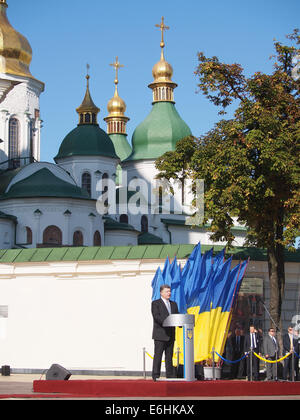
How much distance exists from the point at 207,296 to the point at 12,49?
3773 cm

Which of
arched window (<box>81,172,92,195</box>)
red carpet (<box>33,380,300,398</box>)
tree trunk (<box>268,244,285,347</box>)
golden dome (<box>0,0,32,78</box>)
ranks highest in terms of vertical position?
golden dome (<box>0,0,32,78</box>)

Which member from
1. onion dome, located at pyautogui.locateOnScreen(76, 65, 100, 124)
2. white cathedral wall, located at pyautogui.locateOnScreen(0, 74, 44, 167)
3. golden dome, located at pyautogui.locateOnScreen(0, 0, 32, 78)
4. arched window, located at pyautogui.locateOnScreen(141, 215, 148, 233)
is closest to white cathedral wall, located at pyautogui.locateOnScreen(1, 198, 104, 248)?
white cathedral wall, located at pyautogui.locateOnScreen(0, 74, 44, 167)

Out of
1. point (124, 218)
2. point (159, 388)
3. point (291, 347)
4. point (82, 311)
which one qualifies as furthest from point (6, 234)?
point (159, 388)

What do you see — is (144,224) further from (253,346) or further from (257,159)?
(253,346)

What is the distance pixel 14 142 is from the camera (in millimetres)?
57812

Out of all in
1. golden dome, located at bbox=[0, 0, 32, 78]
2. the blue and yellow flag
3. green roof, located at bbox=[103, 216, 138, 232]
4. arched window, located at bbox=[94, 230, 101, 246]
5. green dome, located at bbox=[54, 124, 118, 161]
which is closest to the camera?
the blue and yellow flag

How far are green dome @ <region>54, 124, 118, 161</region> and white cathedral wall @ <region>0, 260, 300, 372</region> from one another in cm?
3467

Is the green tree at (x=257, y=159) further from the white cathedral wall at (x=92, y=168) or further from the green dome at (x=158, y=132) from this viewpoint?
the green dome at (x=158, y=132)

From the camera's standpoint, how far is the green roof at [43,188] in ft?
163

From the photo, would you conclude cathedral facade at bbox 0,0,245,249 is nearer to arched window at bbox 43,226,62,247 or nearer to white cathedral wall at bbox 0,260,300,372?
arched window at bbox 43,226,62,247

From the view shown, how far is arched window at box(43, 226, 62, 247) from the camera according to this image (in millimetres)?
48625

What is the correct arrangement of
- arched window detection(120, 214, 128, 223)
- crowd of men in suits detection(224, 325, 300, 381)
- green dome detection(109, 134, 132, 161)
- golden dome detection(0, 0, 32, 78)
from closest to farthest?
crowd of men in suits detection(224, 325, 300, 381)
golden dome detection(0, 0, 32, 78)
arched window detection(120, 214, 128, 223)
green dome detection(109, 134, 132, 161)

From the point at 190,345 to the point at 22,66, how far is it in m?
45.1

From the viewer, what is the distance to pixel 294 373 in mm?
18438
